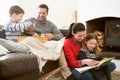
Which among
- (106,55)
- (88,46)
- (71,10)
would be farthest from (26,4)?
(88,46)

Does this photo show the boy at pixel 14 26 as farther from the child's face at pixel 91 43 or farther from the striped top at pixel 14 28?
the child's face at pixel 91 43

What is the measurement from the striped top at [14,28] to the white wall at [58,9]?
4.54ft

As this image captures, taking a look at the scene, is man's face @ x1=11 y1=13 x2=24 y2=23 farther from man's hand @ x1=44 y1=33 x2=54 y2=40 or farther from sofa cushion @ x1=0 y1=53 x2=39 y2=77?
sofa cushion @ x1=0 y1=53 x2=39 y2=77

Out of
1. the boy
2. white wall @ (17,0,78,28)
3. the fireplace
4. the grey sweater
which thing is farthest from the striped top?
white wall @ (17,0,78,28)

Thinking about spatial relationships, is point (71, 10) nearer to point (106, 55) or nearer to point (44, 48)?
point (106, 55)

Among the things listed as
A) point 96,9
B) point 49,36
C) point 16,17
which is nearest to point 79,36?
point 49,36

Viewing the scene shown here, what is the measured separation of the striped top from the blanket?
190 mm

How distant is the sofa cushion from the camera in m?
1.46

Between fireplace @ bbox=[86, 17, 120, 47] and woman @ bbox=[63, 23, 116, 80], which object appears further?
fireplace @ bbox=[86, 17, 120, 47]

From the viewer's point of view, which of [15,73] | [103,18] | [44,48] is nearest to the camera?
[15,73]

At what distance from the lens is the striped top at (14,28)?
2.19 meters

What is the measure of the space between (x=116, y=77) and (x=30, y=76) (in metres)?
1.19

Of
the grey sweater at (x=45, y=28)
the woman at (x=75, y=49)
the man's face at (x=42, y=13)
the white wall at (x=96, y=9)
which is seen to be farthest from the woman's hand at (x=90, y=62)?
the white wall at (x=96, y=9)

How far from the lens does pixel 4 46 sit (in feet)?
5.99
